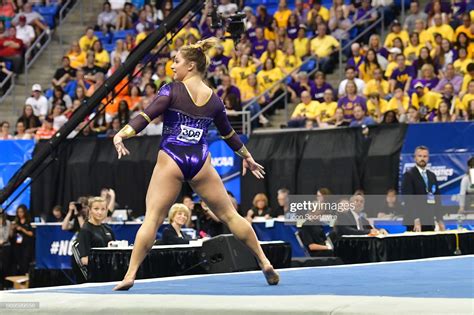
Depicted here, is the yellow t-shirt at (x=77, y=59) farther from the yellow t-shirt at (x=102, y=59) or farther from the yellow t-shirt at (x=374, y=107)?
the yellow t-shirt at (x=374, y=107)

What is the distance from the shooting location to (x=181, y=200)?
62.8ft

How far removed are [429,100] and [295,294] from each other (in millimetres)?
11030

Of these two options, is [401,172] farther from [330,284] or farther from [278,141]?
[330,284]

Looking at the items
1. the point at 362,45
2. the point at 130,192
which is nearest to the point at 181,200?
the point at 130,192

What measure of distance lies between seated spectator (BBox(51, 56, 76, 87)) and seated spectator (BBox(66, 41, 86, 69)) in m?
0.16

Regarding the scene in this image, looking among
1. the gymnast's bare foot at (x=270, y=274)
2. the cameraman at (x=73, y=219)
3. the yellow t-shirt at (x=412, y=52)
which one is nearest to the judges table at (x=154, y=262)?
the gymnast's bare foot at (x=270, y=274)

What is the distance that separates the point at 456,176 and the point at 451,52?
11.6 ft

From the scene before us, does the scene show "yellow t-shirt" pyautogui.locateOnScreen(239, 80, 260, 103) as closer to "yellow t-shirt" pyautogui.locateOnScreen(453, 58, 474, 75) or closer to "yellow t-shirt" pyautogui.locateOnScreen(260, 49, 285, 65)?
"yellow t-shirt" pyautogui.locateOnScreen(260, 49, 285, 65)

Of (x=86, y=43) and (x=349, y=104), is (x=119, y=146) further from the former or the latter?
(x=86, y=43)

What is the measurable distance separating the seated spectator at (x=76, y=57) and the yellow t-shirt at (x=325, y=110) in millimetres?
6826

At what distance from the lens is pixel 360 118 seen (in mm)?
18078

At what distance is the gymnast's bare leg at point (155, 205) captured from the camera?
8125mm

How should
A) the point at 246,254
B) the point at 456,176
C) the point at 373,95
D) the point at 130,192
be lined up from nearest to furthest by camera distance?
1. the point at 246,254
2. the point at 456,176
3. the point at 373,95
4. the point at 130,192

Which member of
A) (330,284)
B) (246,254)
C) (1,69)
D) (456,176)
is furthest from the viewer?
(1,69)
